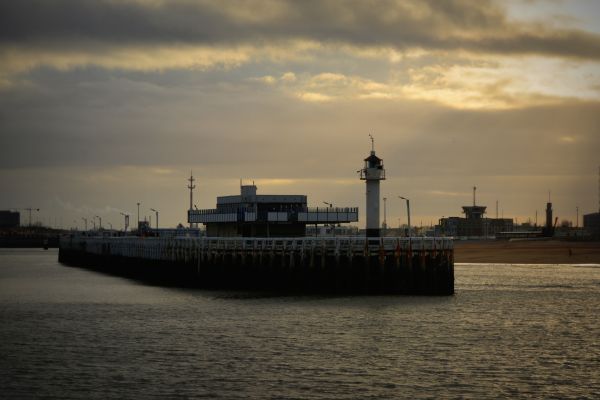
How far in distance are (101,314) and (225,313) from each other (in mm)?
8852

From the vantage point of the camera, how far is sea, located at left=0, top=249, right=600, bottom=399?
35.1 meters

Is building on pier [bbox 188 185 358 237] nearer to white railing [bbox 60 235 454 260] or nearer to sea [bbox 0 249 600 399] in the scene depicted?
white railing [bbox 60 235 454 260]

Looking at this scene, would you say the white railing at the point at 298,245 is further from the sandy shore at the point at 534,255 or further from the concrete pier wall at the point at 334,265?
the sandy shore at the point at 534,255

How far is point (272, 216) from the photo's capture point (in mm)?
101250

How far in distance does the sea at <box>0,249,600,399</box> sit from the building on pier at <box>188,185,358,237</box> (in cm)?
2973

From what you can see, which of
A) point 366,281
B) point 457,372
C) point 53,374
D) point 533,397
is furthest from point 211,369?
point 366,281

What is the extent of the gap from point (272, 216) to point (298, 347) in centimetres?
5767

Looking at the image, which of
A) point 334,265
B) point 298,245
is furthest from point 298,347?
point 298,245

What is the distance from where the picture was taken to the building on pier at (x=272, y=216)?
10169 centimetres

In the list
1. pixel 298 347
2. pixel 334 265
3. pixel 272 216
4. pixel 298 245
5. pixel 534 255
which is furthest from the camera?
pixel 534 255

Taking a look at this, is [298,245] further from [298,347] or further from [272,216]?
[272,216]

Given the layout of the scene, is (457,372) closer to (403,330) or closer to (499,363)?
(499,363)

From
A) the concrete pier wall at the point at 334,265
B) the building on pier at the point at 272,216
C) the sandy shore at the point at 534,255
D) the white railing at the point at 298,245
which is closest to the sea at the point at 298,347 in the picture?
the concrete pier wall at the point at 334,265

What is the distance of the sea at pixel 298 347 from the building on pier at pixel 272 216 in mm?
29726
